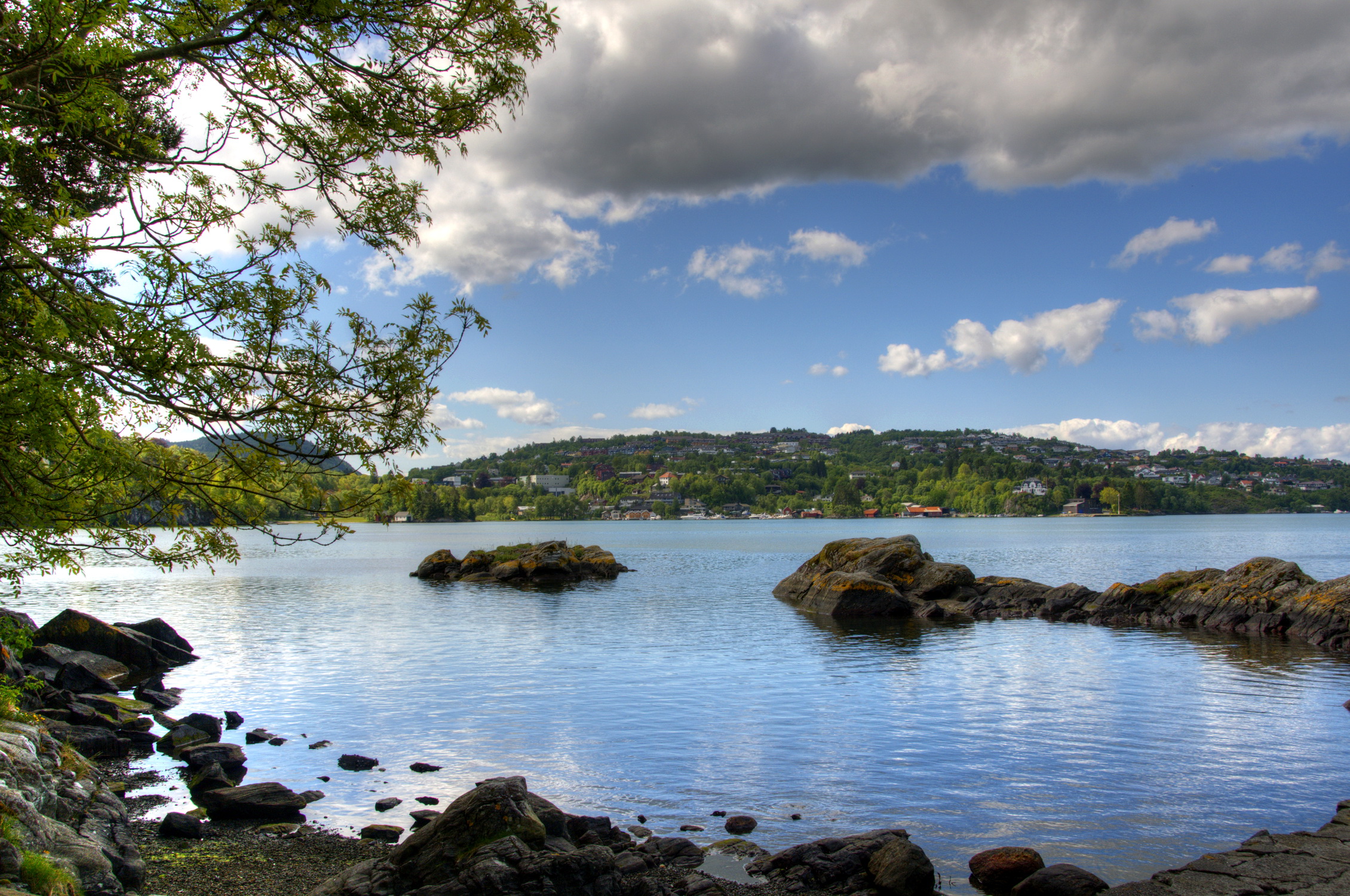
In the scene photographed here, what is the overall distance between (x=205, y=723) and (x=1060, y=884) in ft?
61.8

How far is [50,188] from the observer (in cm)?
1057

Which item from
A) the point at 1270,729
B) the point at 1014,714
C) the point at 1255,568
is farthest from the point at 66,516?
the point at 1255,568

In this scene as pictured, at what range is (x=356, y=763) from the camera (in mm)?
17203

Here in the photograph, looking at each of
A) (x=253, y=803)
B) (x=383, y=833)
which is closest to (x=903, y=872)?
(x=383, y=833)

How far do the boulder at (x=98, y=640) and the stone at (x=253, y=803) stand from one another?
57.2 ft

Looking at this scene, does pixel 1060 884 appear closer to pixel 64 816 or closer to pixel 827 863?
pixel 827 863

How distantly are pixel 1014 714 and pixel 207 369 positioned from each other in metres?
20.9

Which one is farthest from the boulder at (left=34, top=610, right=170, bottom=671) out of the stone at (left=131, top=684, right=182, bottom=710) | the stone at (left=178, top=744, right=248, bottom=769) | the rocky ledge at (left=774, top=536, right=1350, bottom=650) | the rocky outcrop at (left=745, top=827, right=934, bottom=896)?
the rocky ledge at (left=774, top=536, right=1350, bottom=650)

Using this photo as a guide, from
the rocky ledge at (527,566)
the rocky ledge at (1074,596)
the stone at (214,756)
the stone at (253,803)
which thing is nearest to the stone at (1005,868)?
the stone at (253,803)

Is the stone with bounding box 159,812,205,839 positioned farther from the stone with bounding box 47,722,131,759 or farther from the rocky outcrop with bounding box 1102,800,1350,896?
the rocky outcrop with bounding box 1102,800,1350,896

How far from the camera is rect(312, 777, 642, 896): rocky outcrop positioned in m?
9.83

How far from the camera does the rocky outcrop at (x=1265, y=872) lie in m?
10.3

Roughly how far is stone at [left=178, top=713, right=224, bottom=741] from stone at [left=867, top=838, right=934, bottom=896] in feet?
52.0

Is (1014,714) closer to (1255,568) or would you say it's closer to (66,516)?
(66,516)
